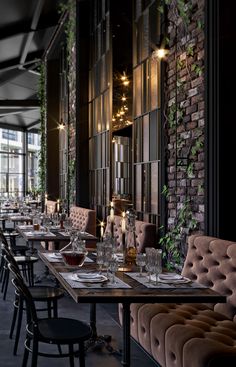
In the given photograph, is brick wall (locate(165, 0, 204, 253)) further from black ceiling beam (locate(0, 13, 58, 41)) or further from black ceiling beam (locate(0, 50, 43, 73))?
black ceiling beam (locate(0, 50, 43, 73))

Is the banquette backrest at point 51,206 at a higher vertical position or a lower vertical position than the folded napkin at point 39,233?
higher

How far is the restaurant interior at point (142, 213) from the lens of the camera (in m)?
3.13

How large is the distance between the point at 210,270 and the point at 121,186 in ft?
26.2

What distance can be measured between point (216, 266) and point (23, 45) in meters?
10.3

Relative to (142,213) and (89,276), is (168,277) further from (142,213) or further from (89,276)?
(142,213)

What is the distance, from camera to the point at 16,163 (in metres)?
23.2

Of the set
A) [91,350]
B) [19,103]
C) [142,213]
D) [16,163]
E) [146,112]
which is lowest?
[91,350]

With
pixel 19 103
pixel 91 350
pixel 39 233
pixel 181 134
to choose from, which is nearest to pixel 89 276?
pixel 91 350

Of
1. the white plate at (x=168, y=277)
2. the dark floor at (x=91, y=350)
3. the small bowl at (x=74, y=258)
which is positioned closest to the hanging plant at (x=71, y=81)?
the dark floor at (x=91, y=350)

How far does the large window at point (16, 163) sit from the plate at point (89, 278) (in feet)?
63.9

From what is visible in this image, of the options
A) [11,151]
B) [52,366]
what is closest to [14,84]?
[11,151]

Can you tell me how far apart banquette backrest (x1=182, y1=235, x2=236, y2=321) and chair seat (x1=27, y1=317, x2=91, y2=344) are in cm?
100

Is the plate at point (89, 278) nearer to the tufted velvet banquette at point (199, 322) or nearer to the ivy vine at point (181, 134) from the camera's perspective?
the tufted velvet banquette at point (199, 322)

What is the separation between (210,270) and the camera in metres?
3.81
